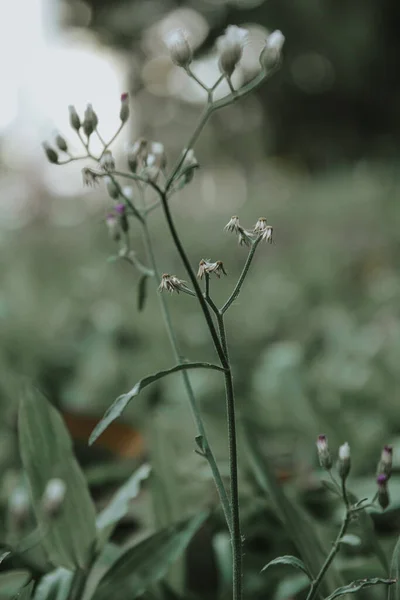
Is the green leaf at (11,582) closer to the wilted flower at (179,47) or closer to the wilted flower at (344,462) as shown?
the wilted flower at (344,462)

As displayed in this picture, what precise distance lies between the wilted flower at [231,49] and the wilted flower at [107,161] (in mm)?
138

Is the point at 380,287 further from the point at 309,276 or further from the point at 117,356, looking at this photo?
the point at 117,356

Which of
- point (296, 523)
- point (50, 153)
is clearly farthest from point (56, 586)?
point (50, 153)

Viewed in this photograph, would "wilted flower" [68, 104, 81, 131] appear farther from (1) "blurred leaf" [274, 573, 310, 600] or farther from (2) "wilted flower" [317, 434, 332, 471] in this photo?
(1) "blurred leaf" [274, 573, 310, 600]

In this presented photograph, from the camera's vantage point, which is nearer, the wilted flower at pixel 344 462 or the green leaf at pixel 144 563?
the wilted flower at pixel 344 462

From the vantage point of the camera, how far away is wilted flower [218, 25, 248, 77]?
0.61m

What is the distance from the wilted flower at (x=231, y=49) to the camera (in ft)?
1.99

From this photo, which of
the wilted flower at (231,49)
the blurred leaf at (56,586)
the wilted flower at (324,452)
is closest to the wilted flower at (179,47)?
the wilted flower at (231,49)

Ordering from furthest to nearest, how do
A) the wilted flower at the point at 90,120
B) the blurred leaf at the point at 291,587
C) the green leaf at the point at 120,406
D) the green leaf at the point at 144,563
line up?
the blurred leaf at the point at 291,587 → the green leaf at the point at 144,563 → the wilted flower at the point at 90,120 → the green leaf at the point at 120,406

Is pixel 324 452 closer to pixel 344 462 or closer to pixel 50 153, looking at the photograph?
pixel 344 462

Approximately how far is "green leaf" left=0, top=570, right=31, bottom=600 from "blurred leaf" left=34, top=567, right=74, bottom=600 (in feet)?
0.22

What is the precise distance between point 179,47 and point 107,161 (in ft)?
0.41

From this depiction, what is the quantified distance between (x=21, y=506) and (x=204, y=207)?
4.24 meters

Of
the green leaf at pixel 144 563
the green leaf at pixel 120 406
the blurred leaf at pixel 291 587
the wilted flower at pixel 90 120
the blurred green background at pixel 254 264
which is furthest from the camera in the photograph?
the blurred green background at pixel 254 264
